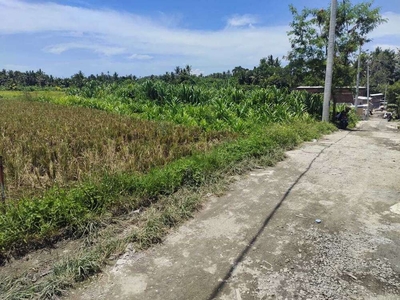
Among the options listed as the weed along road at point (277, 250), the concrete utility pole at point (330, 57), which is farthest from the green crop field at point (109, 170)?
the concrete utility pole at point (330, 57)

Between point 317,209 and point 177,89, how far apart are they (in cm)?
1390

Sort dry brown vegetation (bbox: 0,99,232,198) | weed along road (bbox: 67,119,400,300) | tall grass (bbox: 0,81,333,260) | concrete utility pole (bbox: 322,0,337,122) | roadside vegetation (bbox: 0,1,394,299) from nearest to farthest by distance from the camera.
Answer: weed along road (bbox: 67,119,400,300), roadside vegetation (bbox: 0,1,394,299), tall grass (bbox: 0,81,333,260), dry brown vegetation (bbox: 0,99,232,198), concrete utility pole (bbox: 322,0,337,122)

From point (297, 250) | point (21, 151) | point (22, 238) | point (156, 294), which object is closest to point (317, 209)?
point (297, 250)

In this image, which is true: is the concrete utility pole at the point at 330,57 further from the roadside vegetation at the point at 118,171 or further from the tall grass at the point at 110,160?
the tall grass at the point at 110,160

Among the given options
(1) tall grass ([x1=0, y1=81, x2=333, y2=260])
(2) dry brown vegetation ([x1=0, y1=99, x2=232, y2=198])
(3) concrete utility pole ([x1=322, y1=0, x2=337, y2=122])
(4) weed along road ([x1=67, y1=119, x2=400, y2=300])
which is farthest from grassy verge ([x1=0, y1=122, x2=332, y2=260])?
(3) concrete utility pole ([x1=322, y1=0, x2=337, y2=122])

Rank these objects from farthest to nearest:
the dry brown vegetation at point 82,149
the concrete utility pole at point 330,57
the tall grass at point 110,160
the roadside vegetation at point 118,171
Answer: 1. the concrete utility pole at point 330,57
2. the dry brown vegetation at point 82,149
3. the tall grass at point 110,160
4. the roadside vegetation at point 118,171

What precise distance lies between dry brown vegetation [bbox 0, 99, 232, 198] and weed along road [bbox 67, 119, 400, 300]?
6.83ft

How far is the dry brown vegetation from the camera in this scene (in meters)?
4.93

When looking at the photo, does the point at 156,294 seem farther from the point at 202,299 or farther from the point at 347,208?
the point at 347,208

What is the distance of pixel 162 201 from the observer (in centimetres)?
437

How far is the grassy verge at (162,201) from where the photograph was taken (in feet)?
8.64

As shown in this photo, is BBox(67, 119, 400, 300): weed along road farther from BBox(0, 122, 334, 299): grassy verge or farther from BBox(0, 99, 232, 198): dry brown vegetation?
BBox(0, 99, 232, 198): dry brown vegetation

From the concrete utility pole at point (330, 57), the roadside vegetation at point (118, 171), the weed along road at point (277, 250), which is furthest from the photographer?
the concrete utility pole at point (330, 57)

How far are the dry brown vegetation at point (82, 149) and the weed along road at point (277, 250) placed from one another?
2.08m
